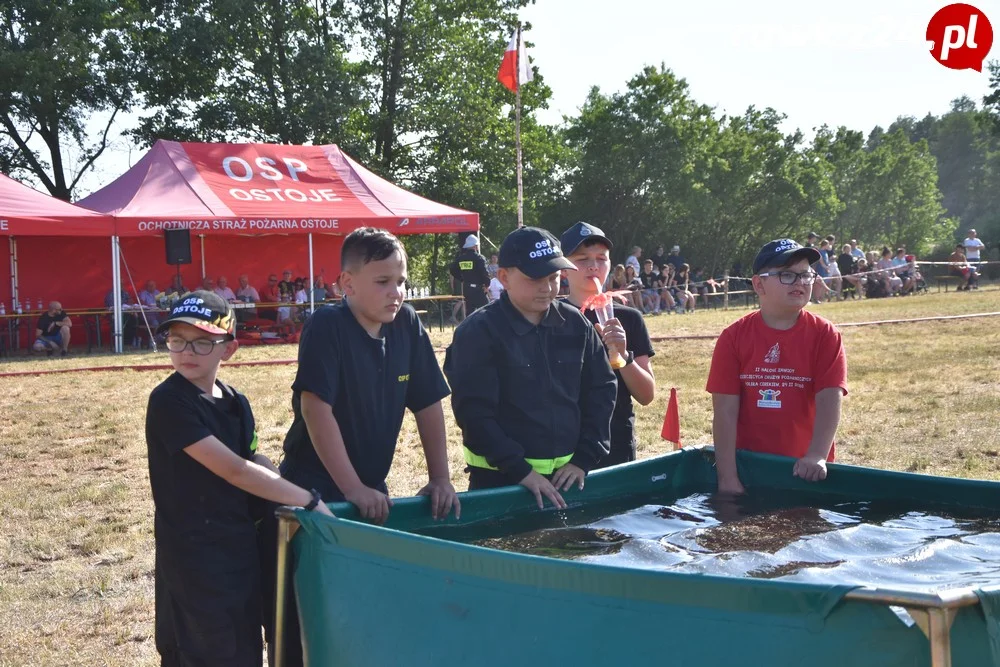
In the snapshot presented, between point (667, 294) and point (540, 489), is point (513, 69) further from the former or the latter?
point (540, 489)

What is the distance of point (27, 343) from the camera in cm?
2012

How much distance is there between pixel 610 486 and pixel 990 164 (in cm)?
9899

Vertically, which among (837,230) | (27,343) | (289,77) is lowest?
(27,343)

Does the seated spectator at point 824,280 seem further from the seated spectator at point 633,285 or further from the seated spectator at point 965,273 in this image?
the seated spectator at point 633,285

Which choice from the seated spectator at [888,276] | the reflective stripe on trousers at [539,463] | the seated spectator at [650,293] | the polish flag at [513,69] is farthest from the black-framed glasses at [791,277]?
the seated spectator at [888,276]

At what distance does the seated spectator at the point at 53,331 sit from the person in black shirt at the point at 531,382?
16.7m

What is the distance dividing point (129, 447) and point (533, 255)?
18.8 feet

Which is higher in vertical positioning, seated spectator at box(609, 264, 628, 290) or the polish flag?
the polish flag

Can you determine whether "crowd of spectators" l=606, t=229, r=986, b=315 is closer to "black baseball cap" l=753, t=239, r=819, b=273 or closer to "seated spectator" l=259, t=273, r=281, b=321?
"seated spectator" l=259, t=273, r=281, b=321

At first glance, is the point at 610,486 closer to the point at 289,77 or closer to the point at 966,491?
the point at 966,491

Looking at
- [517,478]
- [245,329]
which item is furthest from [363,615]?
[245,329]

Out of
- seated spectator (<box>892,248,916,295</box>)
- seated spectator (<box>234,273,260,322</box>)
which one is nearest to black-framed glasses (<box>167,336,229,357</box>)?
seated spectator (<box>234,273,260,322</box>)

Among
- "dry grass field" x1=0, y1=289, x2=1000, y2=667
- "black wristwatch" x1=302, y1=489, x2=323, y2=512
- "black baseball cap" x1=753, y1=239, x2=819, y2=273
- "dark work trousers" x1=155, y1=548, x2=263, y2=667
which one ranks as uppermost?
"black baseball cap" x1=753, y1=239, x2=819, y2=273

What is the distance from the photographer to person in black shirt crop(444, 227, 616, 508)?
3.71m
